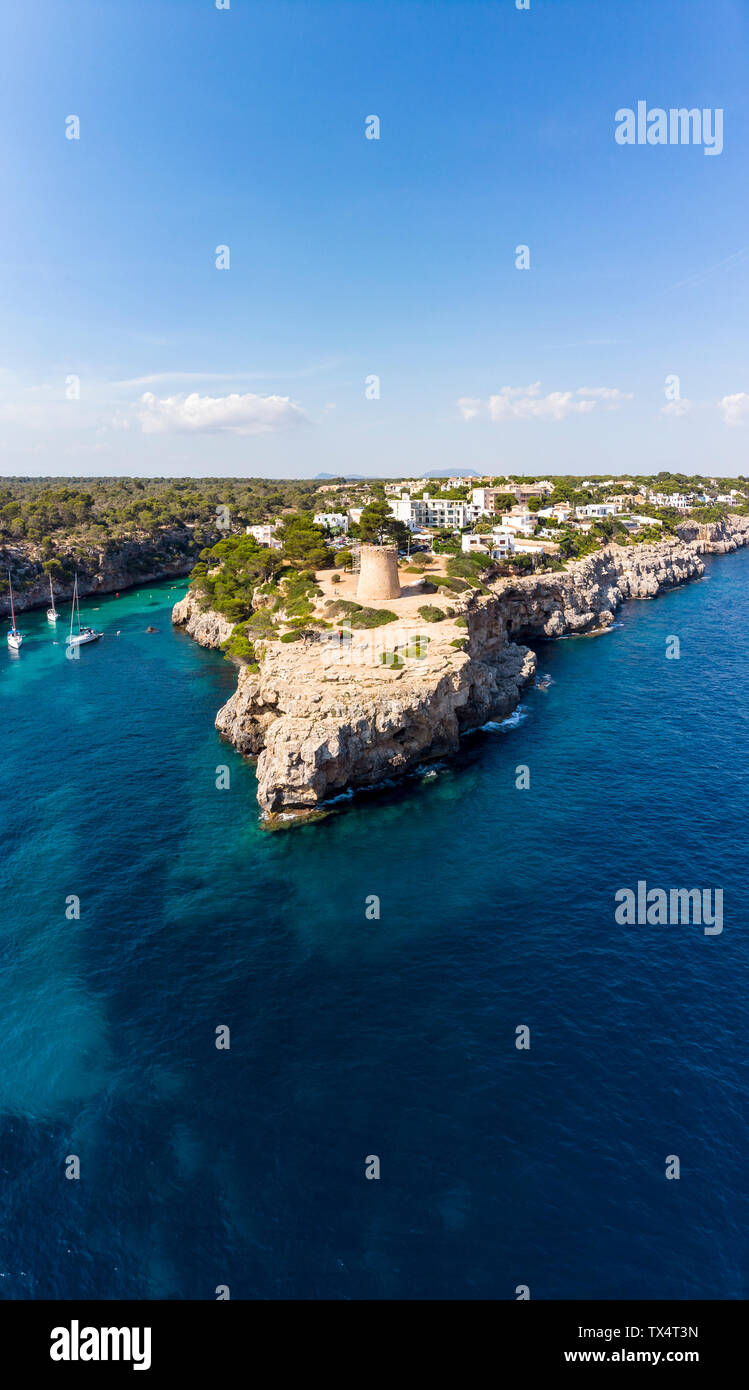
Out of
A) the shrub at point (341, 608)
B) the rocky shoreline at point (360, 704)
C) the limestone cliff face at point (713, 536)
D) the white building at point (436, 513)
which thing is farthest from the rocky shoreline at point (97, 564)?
the limestone cliff face at point (713, 536)

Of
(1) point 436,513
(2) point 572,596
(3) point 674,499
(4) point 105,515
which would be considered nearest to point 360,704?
(2) point 572,596

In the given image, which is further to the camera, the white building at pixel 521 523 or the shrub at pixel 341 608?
the white building at pixel 521 523

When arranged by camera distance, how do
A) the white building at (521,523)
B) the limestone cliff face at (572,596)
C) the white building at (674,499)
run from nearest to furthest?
the limestone cliff face at (572,596)
the white building at (521,523)
the white building at (674,499)

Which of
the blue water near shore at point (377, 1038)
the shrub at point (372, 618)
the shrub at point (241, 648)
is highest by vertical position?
the shrub at point (372, 618)

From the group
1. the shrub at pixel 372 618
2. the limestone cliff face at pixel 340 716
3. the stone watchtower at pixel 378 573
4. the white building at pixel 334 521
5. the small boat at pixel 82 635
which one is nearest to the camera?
the limestone cliff face at pixel 340 716

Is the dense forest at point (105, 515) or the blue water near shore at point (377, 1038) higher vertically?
the dense forest at point (105, 515)

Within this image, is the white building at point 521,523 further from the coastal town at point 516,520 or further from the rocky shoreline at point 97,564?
the rocky shoreline at point 97,564
